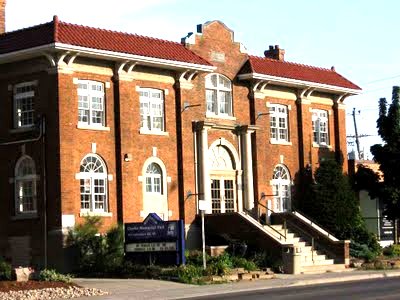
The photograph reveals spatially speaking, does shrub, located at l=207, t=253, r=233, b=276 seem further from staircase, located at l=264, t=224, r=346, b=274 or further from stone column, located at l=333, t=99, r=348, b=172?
stone column, located at l=333, t=99, r=348, b=172

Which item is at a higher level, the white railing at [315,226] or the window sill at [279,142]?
the window sill at [279,142]

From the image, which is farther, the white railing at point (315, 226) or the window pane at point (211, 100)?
the window pane at point (211, 100)

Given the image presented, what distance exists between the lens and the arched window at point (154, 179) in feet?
116

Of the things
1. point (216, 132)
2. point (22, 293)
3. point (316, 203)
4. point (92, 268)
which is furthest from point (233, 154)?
point (22, 293)

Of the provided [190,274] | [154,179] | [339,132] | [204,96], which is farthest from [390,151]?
[190,274]

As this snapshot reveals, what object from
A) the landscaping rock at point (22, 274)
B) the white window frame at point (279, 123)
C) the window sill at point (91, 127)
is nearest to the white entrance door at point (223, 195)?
the white window frame at point (279, 123)

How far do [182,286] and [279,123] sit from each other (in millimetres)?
16421

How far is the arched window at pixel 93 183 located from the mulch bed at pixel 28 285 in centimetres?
773

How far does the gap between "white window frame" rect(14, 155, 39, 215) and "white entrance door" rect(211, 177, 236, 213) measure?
8654 mm

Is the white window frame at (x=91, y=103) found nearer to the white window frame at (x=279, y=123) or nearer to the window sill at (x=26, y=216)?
the window sill at (x=26, y=216)

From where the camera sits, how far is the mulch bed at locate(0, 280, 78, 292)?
2400 centimetres

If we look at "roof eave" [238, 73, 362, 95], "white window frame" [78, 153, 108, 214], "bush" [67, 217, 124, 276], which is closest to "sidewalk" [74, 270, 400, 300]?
"bush" [67, 217, 124, 276]

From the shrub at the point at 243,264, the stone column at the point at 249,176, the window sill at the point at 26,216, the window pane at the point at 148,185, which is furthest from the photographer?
the stone column at the point at 249,176

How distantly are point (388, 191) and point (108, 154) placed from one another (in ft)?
50.0
